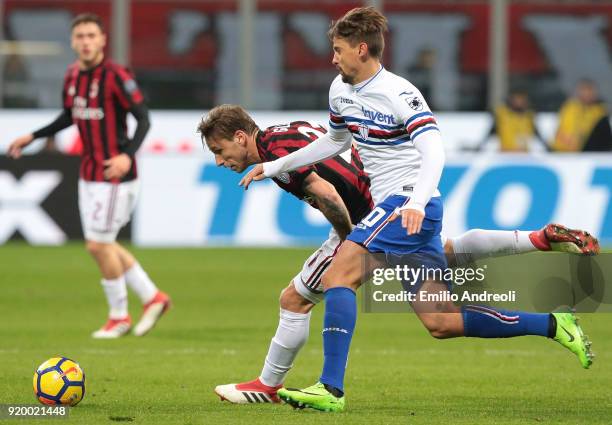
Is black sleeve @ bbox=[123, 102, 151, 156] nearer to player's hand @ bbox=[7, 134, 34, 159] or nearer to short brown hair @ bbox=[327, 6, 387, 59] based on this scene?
player's hand @ bbox=[7, 134, 34, 159]

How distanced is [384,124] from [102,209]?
410cm

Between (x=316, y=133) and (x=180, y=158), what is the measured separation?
9.53 m

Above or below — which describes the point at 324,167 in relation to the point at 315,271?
above

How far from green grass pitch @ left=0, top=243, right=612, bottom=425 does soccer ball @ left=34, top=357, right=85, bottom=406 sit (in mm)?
91

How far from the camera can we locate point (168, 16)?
2173 cm

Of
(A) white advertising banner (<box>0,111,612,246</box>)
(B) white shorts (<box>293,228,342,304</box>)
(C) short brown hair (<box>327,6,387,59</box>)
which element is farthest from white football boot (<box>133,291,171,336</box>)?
(A) white advertising banner (<box>0,111,612,246</box>)

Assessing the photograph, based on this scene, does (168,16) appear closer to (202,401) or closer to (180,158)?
(180,158)

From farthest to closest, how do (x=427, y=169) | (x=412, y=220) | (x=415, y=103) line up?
(x=415, y=103) → (x=427, y=169) → (x=412, y=220)

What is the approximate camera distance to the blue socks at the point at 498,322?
639 centimetres

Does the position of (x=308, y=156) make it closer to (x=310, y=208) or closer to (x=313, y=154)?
(x=313, y=154)

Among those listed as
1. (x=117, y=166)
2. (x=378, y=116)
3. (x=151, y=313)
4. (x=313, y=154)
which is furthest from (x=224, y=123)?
(x=151, y=313)

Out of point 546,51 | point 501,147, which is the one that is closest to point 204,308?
Result: point 501,147

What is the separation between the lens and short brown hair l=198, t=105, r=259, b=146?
6.71 metres

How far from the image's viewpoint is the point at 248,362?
8547 mm
